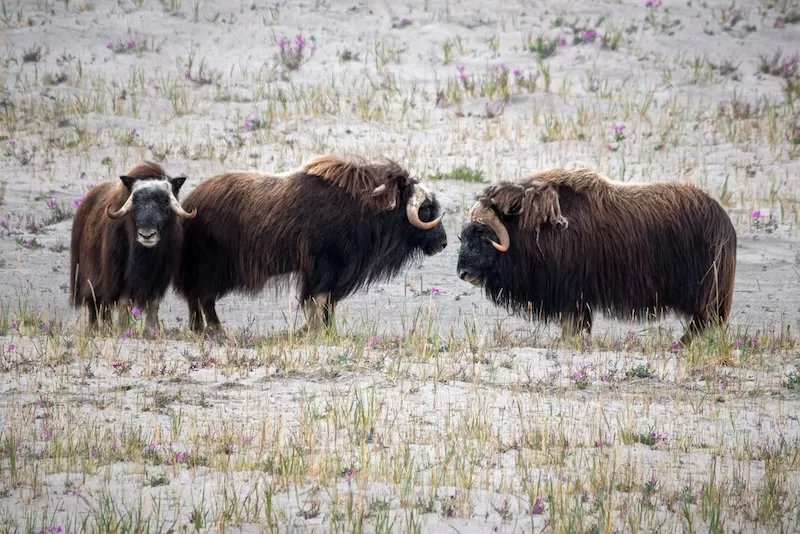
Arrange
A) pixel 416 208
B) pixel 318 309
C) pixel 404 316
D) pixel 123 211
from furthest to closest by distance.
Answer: pixel 404 316, pixel 416 208, pixel 318 309, pixel 123 211

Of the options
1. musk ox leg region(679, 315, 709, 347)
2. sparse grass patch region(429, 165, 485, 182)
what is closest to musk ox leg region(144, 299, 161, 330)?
musk ox leg region(679, 315, 709, 347)

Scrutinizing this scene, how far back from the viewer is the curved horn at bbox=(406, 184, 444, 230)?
Answer: 948cm

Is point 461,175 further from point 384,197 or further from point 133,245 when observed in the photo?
point 133,245

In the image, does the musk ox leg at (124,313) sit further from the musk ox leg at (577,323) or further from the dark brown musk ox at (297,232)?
the musk ox leg at (577,323)

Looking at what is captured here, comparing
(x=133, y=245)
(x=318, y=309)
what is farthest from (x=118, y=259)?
(x=318, y=309)

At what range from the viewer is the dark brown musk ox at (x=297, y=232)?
9.14m

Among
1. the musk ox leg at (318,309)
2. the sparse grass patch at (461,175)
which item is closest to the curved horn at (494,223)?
the musk ox leg at (318,309)

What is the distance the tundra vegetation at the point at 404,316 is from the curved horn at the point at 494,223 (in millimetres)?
686

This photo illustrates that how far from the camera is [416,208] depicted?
31.2ft

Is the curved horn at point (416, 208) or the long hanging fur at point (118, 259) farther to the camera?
the curved horn at point (416, 208)

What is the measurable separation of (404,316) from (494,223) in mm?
1534

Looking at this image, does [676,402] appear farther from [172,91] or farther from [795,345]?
[172,91]

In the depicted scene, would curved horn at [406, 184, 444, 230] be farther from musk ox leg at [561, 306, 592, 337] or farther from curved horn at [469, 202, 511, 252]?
musk ox leg at [561, 306, 592, 337]

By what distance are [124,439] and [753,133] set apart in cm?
1052
